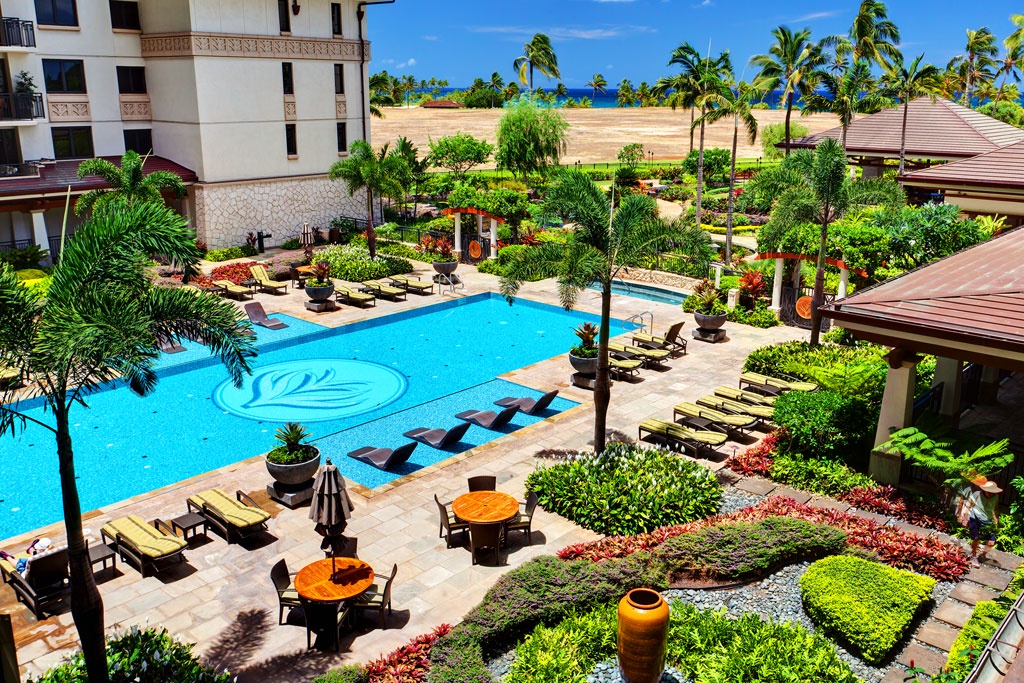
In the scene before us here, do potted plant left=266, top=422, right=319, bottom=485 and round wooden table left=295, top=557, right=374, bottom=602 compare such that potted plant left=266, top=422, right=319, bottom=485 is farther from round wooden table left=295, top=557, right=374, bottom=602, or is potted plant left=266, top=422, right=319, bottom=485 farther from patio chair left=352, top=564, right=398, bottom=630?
patio chair left=352, top=564, right=398, bottom=630

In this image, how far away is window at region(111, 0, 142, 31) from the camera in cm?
3447

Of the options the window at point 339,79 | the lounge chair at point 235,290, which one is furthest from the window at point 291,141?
the lounge chair at point 235,290

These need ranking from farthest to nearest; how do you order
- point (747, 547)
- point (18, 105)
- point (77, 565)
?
point (18, 105), point (747, 547), point (77, 565)

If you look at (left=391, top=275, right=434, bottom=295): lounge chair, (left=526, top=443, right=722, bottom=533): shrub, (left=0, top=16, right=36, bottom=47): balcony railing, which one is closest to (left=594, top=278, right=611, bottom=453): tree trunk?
(left=526, top=443, right=722, bottom=533): shrub

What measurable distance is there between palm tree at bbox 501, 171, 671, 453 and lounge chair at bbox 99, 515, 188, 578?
7.68m

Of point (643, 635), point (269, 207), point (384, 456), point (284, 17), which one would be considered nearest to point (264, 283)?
point (269, 207)

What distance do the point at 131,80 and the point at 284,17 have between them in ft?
24.0

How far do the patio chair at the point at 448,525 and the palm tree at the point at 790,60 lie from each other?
1394 inches

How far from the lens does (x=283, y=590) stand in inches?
451

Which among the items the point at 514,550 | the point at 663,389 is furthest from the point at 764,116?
the point at 514,550

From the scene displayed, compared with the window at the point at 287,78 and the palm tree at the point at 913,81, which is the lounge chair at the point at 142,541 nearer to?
the window at the point at 287,78

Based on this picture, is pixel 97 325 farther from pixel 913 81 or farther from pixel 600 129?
pixel 600 129

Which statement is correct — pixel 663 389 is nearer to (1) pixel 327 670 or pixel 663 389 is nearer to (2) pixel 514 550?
(2) pixel 514 550

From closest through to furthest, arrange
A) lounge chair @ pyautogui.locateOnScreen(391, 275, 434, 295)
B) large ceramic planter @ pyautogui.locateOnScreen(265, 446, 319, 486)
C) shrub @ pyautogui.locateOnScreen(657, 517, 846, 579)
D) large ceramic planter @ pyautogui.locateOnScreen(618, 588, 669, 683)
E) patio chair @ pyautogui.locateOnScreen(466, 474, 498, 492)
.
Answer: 1. large ceramic planter @ pyautogui.locateOnScreen(618, 588, 669, 683)
2. shrub @ pyautogui.locateOnScreen(657, 517, 846, 579)
3. patio chair @ pyautogui.locateOnScreen(466, 474, 498, 492)
4. large ceramic planter @ pyautogui.locateOnScreen(265, 446, 319, 486)
5. lounge chair @ pyautogui.locateOnScreen(391, 275, 434, 295)
